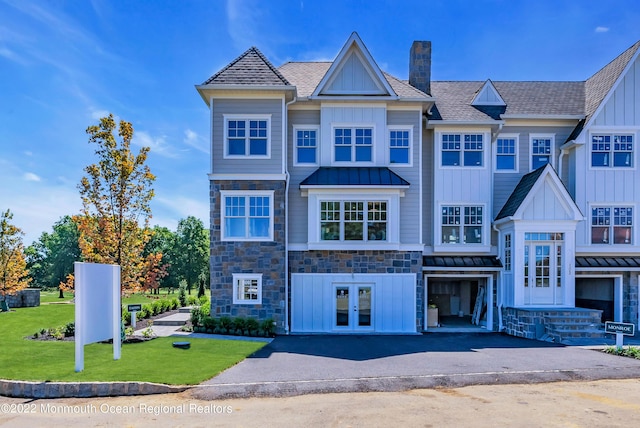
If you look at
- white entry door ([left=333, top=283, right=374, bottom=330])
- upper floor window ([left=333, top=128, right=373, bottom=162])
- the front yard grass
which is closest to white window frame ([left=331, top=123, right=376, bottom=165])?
upper floor window ([left=333, top=128, right=373, bottom=162])

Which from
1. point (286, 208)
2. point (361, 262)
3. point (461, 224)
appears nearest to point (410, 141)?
point (461, 224)

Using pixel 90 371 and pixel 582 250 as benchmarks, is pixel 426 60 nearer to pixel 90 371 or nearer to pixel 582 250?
pixel 582 250

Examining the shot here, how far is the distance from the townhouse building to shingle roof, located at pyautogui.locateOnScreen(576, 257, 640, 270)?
10cm

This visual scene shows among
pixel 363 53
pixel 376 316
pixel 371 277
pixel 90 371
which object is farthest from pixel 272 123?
pixel 90 371

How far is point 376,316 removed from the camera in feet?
54.9

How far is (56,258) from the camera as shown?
187ft

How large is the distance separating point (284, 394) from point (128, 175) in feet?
32.9

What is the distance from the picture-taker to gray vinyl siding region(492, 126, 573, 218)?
1817 cm

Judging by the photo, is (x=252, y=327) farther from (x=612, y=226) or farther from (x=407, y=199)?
(x=612, y=226)

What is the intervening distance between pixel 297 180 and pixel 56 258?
2134 inches

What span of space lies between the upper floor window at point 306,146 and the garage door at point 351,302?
15.9 ft

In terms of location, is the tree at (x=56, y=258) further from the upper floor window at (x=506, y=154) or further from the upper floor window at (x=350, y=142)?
the upper floor window at (x=506, y=154)

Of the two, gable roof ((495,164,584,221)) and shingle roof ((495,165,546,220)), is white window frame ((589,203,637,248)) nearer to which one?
gable roof ((495,164,584,221))

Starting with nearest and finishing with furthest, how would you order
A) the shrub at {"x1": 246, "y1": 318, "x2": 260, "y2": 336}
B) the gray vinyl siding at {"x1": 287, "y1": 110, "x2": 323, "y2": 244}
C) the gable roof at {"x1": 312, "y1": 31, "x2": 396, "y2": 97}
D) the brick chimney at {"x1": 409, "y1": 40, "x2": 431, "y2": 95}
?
the shrub at {"x1": 246, "y1": 318, "x2": 260, "y2": 336}, the gable roof at {"x1": 312, "y1": 31, "x2": 396, "y2": 97}, the gray vinyl siding at {"x1": 287, "y1": 110, "x2": 323, "y2": 244}, the brick chimney at {"x1": 409, "y1": 40, "x2": 431, "y2": 95}
